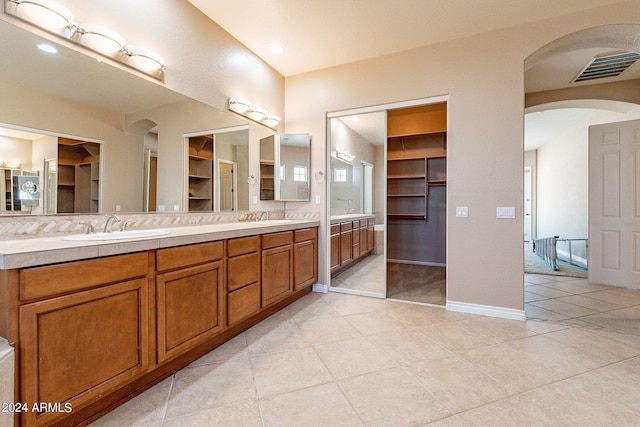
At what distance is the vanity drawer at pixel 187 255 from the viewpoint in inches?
65.2

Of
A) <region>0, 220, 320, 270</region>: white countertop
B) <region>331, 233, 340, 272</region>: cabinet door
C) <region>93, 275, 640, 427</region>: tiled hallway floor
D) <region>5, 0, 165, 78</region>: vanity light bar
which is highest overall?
<region>5, 0, 165, 78</region>: vanity light bar

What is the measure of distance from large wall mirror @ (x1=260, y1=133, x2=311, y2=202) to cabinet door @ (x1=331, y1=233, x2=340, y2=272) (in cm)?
67

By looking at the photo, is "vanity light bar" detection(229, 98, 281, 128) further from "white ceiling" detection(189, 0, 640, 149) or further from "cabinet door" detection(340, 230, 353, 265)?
"cabinet door" detection(340, 230, 353, 265)

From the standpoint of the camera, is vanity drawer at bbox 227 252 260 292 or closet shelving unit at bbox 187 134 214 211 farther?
closet shelving unit at bbox 187 134 214 211

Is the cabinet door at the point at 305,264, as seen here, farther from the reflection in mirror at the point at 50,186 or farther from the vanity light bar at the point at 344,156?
the reflection in mirror at the point at 50,186

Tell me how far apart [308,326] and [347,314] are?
50cm

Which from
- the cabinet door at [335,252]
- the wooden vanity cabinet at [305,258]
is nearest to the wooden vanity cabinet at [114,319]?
the wooden vanity cabinet at [305,258]

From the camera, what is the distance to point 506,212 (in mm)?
2762

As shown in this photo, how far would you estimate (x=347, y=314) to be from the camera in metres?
2.87

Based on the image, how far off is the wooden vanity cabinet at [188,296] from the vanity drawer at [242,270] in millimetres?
101

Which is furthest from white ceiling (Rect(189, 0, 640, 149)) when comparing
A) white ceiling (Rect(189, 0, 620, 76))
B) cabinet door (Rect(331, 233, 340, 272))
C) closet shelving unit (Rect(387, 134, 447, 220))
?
closet shelving unit (Rect(387, 134, 447, 220))

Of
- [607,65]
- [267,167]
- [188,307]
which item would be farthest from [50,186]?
[607,65]

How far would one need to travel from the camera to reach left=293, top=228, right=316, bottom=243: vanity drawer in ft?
10.3

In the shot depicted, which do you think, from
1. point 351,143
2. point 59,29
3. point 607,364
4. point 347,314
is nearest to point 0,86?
point 59,29
